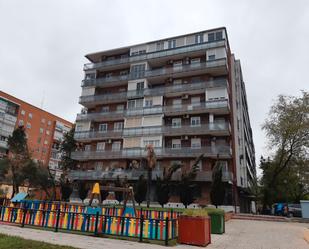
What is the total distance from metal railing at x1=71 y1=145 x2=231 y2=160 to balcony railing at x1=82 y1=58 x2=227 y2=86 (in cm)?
1077

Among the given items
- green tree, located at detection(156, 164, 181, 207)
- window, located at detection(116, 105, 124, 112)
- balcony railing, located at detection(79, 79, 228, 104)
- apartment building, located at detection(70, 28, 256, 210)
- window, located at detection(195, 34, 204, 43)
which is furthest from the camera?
window, located at detection(116, 105, 124, 112)

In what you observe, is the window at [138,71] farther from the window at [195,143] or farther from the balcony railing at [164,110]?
the window at [195,143]

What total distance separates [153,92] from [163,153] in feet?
30.1

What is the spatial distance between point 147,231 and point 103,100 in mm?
31620

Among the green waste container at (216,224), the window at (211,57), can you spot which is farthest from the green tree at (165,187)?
the green waste container at (216,224)

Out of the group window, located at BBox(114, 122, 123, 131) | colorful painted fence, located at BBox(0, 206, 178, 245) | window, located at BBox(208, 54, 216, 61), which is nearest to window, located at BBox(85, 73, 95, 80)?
window, located at BBox(114, 122, 123, 131)

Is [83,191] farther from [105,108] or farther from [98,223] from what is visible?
[98,223]

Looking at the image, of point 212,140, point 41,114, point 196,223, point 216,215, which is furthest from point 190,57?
point 41,114

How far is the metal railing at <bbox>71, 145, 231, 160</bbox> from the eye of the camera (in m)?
29.7

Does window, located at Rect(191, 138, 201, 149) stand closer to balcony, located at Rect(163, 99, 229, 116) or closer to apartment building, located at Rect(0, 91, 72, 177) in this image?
balcony, located at Rect(163, 99, 229, 116)

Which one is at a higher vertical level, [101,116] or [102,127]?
[101,116]

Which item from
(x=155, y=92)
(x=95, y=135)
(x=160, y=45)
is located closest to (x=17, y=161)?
(x=95, y=135)

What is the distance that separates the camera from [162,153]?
32.2 m

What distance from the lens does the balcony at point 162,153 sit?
97.6ft
